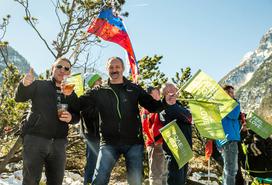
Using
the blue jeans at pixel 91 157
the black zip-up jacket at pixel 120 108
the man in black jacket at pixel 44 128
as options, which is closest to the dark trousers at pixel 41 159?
the man in black jacket at pixel 44 128

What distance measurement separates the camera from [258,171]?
695cm

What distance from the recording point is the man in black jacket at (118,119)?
4.05m

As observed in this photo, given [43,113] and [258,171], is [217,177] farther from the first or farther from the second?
[43,113]

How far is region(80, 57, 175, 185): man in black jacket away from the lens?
13.3ft

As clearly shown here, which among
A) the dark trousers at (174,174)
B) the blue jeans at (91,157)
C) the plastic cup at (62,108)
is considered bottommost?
the dark trousers at (174,174)

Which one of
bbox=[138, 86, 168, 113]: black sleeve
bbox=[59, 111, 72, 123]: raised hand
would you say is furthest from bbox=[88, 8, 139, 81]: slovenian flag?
bbox=[59, 111, 72, 123]: raised hand

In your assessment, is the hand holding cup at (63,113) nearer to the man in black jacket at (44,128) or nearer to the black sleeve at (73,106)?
the man in black jacket at (44,128)

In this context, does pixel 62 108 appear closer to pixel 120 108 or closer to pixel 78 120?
pixel 78 120

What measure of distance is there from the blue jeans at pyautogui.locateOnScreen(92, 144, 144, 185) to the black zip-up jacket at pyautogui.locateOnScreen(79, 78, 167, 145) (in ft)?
0.23

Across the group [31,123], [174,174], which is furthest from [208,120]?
[31,123]

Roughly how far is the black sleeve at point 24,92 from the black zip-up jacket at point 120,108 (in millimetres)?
601

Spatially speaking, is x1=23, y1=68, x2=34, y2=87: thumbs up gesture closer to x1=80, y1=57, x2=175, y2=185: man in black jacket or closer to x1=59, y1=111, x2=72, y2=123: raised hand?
x1=59, y1=111, x2=72, y2=123: raised hand

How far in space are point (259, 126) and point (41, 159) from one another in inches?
169

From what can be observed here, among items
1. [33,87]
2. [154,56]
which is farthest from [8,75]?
[33,87]
